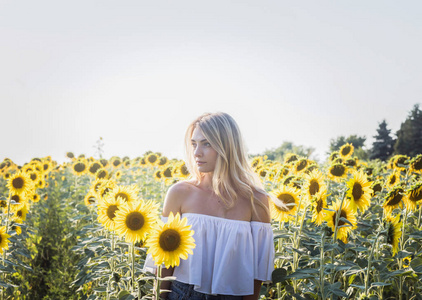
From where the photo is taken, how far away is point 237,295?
9.91 ft

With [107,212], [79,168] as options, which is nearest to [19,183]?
[107,212]

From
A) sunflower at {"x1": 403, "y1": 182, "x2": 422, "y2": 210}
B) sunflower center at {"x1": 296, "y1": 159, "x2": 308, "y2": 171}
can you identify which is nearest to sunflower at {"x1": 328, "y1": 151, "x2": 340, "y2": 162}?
sunflower center at {"x1": 296, "y1": 159, "x2": 308, "y2": 171}

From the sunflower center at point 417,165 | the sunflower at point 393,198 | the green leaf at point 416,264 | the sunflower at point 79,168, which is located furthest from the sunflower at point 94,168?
the green leaf at point 416,264

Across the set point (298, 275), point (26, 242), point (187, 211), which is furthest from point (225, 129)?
point (26, 242)

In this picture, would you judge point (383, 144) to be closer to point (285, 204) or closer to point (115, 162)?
point (115, 162)

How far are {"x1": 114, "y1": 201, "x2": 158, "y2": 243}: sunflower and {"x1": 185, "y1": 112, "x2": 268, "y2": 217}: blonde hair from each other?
1.97ft

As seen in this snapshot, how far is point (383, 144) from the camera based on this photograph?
4000 cm

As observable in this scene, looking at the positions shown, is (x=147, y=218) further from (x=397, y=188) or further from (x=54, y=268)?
(x=54, y=268)

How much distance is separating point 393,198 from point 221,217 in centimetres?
175

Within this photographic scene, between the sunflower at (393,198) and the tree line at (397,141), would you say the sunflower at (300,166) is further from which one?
the tree line at (397,141)

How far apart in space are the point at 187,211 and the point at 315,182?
145cm

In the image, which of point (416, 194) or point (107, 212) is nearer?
point (107, 212)

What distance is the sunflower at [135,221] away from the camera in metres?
2.80

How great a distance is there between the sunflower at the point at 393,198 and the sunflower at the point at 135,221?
2.25 meters
